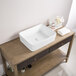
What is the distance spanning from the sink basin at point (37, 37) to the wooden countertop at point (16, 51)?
48 millimetres

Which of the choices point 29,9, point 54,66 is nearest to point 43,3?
point 29,9

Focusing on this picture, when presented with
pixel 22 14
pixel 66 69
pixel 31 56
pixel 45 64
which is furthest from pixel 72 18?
pixel 31 56

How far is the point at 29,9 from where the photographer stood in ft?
5.41

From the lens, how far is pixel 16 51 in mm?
1511

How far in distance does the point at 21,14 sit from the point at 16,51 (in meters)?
0.48

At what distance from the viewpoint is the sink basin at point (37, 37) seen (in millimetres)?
1496

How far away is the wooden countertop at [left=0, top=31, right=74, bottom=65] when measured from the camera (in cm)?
141

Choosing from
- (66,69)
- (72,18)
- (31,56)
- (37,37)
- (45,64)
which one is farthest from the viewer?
(72,18)

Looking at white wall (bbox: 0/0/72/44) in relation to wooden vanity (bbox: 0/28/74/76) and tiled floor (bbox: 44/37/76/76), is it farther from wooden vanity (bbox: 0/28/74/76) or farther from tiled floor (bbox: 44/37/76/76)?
tiled floor (bbox: 44/37/76/76)

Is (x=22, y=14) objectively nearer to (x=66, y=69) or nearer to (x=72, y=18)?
(x=66, y=69)

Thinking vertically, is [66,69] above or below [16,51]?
below

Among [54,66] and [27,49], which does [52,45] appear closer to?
[27,49]

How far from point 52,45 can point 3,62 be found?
0.74 meters

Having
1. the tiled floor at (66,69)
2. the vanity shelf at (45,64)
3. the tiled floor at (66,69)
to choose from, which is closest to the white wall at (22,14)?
the vanity shelf at (45,64)
